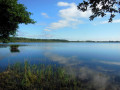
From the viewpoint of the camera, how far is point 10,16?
10.2 m

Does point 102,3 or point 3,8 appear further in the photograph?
point 3,8

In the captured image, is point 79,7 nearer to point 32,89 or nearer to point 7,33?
point 32,89

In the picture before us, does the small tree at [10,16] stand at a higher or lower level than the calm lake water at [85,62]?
higher

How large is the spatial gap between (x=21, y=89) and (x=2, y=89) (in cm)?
136

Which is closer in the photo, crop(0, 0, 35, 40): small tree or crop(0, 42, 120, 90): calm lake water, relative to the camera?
crop(0, 0, 35, 40): small tree

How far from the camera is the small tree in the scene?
32.3ft

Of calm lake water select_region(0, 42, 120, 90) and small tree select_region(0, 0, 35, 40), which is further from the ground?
small tree select_region(0, 0, 35, 40)

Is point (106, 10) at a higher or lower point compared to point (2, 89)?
higher

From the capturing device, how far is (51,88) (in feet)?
23.6

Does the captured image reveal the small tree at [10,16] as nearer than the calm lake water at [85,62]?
Yes

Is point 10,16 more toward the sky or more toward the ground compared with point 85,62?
more toward the sky

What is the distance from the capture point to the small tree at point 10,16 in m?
9.86

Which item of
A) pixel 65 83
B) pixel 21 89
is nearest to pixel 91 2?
pixel 65 83

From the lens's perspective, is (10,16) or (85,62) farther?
(85,62)
